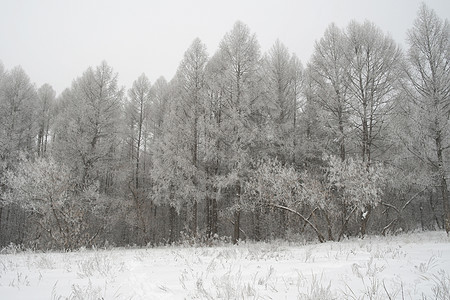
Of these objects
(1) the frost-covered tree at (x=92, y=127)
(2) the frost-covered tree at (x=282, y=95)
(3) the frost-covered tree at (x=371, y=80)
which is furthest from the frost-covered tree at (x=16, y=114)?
(3) the frost-covered tree at (x=371, y=80)

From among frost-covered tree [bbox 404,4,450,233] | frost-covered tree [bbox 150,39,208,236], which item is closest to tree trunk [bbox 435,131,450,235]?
frost-covered tree [bbox 404,4,450,233]

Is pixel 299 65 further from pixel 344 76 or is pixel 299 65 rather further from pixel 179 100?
pixel 179 100

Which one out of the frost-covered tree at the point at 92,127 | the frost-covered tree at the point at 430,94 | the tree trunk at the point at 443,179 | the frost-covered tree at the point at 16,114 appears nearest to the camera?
the tree trunk at the point at 443,179

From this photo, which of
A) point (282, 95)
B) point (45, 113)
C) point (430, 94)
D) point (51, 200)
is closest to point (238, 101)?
point (282, 95)

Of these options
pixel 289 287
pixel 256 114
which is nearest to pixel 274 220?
pixel 256 114

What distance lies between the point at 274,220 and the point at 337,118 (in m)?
7.12

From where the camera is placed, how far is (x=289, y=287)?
3551mm

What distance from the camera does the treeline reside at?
1272 cm

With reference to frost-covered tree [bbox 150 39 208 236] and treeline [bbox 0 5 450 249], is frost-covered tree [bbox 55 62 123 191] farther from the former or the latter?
frost-covered tree [bbox 150 39 208 236]

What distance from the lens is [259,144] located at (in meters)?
16.2

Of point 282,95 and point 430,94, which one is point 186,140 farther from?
point 430,94

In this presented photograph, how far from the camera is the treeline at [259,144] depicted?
1272 cm

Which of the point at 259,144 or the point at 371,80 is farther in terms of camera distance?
the point at 259,144

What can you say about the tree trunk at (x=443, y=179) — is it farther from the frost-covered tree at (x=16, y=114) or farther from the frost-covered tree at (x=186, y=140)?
the frost-covered tree at (x=16, y=114)
